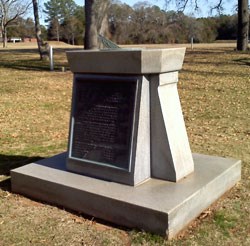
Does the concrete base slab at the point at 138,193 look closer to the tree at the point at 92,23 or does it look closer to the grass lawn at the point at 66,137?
the grass lawn at the point at 66,137

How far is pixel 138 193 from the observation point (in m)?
3.81

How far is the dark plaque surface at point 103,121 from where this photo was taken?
159 inches

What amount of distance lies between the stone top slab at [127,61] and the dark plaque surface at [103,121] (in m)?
0.13

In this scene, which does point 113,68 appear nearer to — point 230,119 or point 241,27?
point 230,119

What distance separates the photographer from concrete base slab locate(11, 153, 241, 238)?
352 cm

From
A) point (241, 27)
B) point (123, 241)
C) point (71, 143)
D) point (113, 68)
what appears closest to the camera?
point (123, 241)

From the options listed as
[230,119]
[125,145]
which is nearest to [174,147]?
[125,145]

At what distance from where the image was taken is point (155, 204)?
354 centimetres

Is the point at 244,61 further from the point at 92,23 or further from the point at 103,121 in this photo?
the point at 103,121

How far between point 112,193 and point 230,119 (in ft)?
16.3

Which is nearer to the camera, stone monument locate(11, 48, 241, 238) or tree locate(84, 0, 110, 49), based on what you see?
stone monument locate(11, 48, 241, 238)

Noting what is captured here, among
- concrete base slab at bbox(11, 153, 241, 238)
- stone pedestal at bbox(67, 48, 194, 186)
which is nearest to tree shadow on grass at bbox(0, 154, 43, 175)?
concrete base slab at bbox(11, 153, 241, 238)

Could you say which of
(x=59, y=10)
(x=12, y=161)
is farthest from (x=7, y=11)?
(x=12, y=161)

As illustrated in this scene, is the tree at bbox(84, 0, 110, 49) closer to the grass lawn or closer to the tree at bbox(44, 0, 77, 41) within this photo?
the grass lawn
